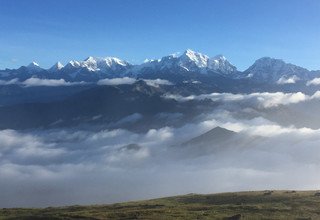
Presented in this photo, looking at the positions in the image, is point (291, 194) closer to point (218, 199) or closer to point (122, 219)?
point (218, 199)

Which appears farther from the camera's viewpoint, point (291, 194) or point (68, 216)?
point (291, 194)

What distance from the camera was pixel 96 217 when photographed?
102625 millimetres

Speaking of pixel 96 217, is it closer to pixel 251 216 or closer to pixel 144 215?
pixel 144 215

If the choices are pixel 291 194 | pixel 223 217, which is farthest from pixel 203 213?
pixel 291 194

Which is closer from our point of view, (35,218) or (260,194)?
(35,218)

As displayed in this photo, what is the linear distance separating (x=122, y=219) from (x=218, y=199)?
4444 cm

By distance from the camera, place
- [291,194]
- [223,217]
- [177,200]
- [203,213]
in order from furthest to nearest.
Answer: [177,200]
[291,194]
[203,213]
[223,217]

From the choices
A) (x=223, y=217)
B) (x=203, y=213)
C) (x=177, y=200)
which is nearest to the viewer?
(x=223, y=217)

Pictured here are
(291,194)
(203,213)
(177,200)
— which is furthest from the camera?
(177,200)

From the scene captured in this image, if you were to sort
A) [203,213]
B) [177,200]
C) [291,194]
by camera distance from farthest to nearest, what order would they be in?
[177,200]
[291,194]
[203,213]

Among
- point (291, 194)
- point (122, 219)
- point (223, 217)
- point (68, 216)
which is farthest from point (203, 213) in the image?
point (291, 194)

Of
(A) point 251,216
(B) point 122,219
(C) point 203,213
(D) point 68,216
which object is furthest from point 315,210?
(D) point 68,216

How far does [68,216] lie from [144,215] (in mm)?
14647

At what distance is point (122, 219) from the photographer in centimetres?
9988
